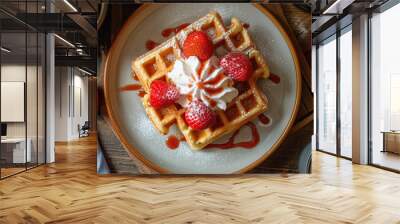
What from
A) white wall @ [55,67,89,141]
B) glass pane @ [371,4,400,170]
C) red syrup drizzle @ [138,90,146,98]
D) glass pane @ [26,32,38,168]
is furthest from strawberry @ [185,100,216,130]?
white wall @ [55,67,89,141]

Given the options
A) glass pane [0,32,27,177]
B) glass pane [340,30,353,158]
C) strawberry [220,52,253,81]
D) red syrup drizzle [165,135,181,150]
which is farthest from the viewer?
glass pane [340,30,353,158]

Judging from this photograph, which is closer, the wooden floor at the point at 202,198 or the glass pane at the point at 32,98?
the wooden floor at the point at 202,198

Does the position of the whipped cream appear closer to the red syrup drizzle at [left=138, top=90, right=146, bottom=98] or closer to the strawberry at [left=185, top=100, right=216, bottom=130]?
the strawberry at [left=185, top=100, right=216, bottom=130]

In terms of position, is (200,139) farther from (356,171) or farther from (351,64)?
(351,64)

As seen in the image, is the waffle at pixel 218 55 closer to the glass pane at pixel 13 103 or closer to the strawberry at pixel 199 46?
the strawberry at pixel 199 46

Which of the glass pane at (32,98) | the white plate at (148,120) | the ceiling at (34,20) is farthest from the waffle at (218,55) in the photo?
the glass pane at (32,98)

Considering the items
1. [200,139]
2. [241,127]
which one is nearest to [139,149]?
[200,139]
